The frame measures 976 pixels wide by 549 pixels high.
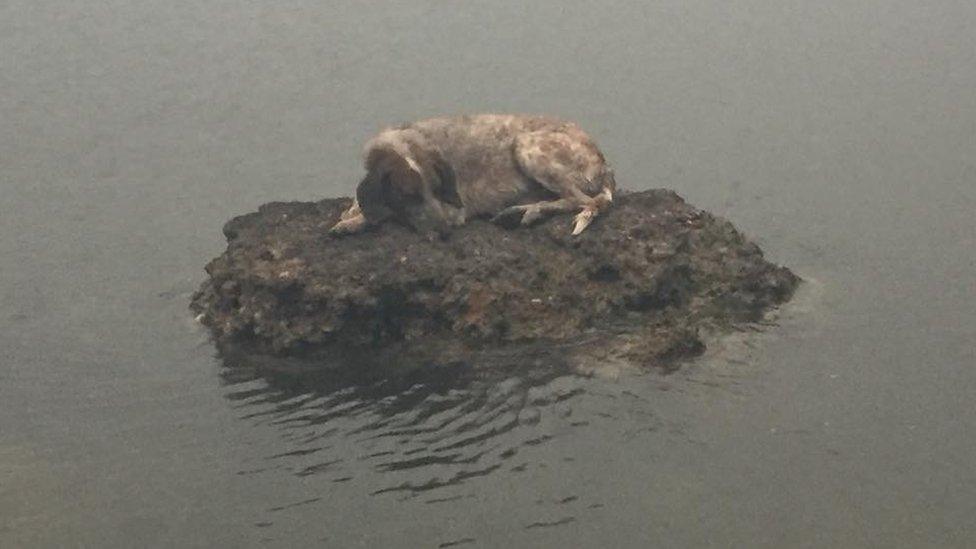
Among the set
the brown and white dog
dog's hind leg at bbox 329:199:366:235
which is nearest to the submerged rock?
dog's hind leg at bbox 329:199:366:235

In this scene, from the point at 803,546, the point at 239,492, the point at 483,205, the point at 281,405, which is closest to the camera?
the point at 803,546

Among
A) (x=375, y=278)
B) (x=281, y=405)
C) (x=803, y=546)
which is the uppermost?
(x=375, y=278)

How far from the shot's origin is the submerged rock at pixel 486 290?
39.2 feet

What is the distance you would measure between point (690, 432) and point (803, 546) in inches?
59.0

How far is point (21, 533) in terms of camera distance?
10.4 metres

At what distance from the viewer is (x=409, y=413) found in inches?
448

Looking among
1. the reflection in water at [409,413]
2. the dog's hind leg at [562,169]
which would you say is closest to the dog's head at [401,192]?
the dog's hind leg at [562,169]

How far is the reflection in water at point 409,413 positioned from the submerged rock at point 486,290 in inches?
6.4

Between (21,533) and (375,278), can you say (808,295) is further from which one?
(21,533)

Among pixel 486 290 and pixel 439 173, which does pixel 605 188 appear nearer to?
pixel 439 173

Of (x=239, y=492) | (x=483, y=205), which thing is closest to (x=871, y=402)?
(x=483, y=205)

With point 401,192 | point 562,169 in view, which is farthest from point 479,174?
point 401,192

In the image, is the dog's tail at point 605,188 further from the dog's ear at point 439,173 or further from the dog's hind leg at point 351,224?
the dog's hind leg at point 351,224

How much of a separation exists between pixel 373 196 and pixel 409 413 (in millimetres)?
2052
